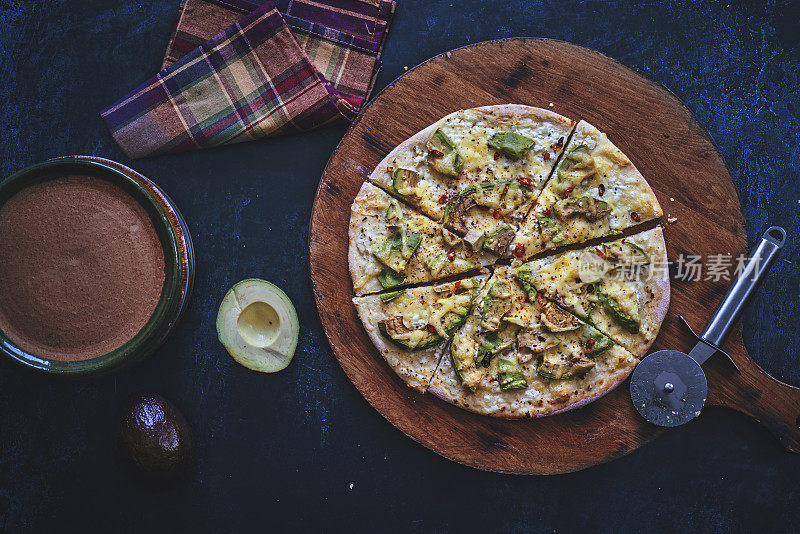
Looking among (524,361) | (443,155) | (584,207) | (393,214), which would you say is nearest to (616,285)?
(584,207)

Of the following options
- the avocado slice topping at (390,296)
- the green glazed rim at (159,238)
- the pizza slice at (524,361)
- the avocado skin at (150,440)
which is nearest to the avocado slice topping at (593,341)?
the pizza slice at (524,361)

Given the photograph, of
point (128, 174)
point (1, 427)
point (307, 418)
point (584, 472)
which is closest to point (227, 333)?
→ point (307, 418)

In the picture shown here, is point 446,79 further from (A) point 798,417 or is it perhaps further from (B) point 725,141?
(A) point 798,417

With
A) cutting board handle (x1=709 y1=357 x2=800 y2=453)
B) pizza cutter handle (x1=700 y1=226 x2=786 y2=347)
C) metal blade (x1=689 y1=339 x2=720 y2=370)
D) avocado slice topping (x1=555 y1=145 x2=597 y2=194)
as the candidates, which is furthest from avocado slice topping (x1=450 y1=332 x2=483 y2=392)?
cutting board handle (x1=709 y1=357 x2=800 y2=453)

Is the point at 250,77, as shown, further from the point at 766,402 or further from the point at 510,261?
the point at 766,402

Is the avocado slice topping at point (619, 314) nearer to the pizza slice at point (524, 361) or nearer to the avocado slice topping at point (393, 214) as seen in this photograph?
the pizza slice at point (524, 361)

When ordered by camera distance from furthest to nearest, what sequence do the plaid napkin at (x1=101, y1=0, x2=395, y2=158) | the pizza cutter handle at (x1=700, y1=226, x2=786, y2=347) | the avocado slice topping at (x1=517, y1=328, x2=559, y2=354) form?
the plaid napkin at (x1=101, y1=0, x2=395, y2=158), the avocado slice topping at (x1=517, y1=328, x2=559, y2=354), the pizza cutter handle at (x1=700, y1=226, x2=786, y2=347)

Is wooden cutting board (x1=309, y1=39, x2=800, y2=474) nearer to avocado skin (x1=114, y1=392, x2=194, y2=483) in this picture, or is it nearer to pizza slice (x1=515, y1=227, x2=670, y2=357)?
pizza slice (x1=515, y1=227, x2=670, y2=357)

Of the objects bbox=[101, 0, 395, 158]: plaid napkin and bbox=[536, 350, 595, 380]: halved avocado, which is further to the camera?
bbox=[101, 0, 395, 158]: plaid napkin
